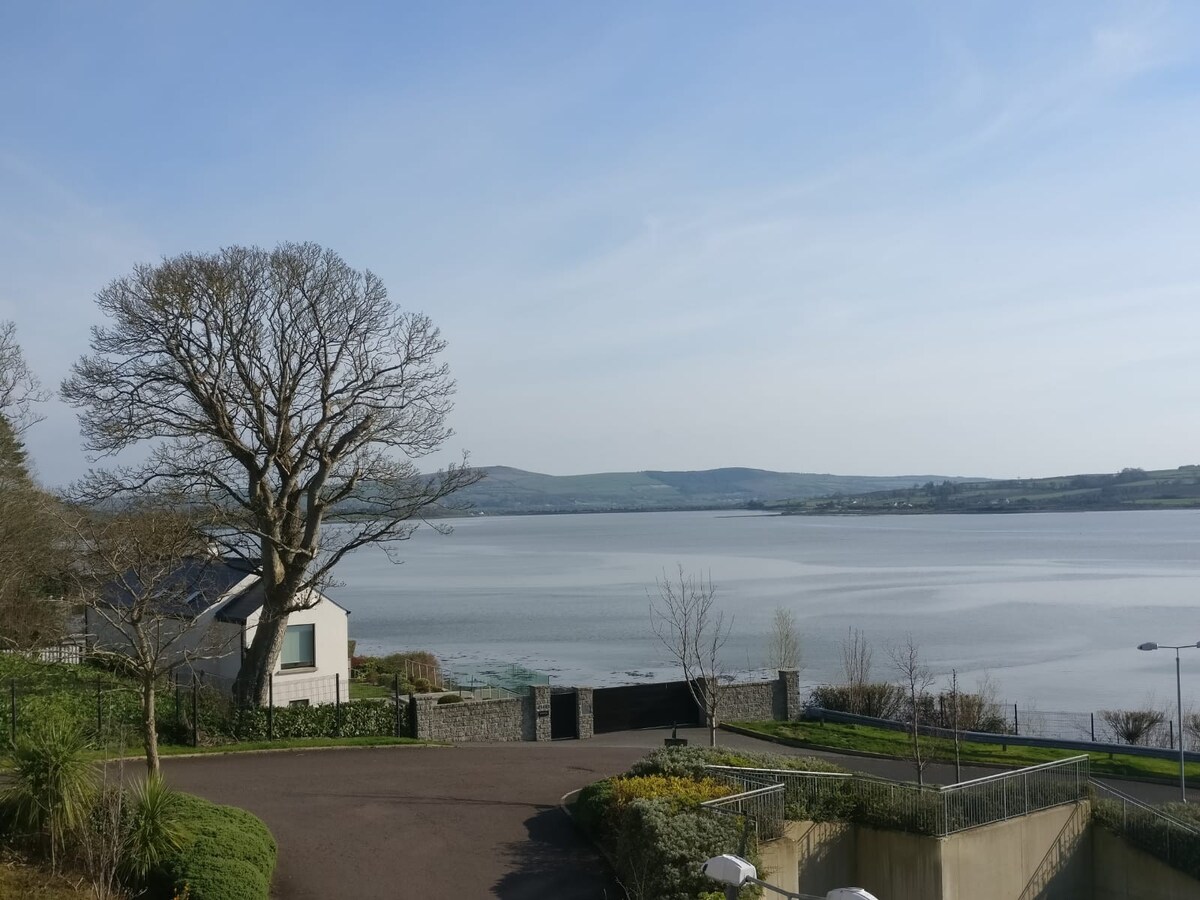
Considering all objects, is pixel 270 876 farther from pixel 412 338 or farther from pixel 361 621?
pixel 361 621

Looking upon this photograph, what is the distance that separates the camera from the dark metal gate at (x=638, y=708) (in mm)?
34500

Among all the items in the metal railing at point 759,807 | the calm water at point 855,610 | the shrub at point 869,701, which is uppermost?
the metal railing at point 759,807

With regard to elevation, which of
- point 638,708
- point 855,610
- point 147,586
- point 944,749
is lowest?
point 855,610

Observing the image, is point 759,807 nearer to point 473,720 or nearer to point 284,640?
point 473,720

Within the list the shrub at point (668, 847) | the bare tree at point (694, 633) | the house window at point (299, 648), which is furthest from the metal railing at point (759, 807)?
the house window at point (299, 648)

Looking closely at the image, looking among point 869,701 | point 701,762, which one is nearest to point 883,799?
point 701,762

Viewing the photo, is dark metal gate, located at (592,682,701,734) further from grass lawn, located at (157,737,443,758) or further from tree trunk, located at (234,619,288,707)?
tree trunk, located at (234,619,288,707)

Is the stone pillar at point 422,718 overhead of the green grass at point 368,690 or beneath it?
overhead

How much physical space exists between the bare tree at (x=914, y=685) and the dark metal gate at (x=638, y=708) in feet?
23.8

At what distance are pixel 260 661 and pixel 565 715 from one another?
9346 mm

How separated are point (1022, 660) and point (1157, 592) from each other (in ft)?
130

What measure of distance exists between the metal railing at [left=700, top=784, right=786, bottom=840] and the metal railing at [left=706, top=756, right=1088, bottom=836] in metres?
0.28

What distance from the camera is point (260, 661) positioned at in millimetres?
28016

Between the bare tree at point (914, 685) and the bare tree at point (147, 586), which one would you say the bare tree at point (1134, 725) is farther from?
the bare tree at point (147, 586)
